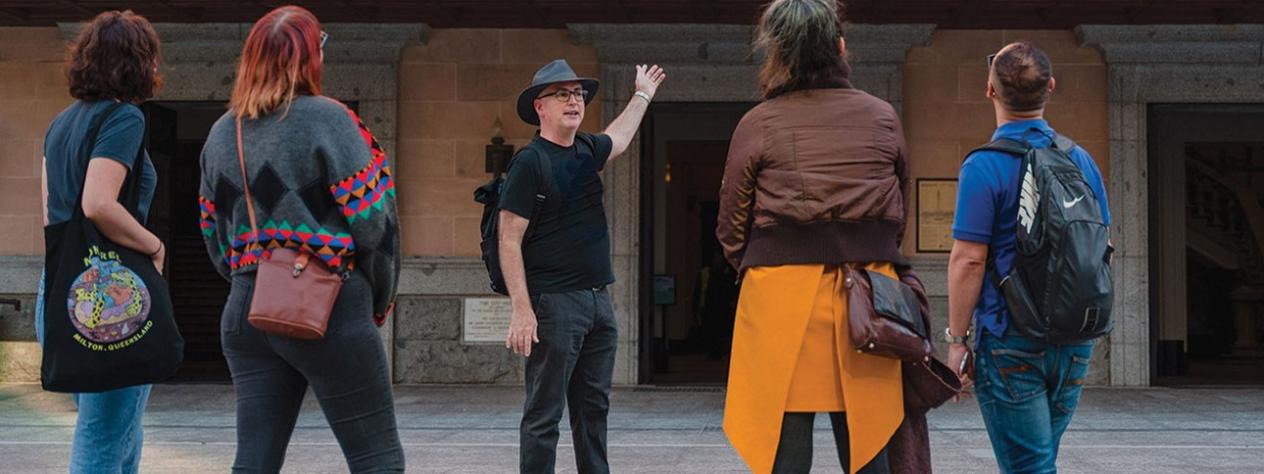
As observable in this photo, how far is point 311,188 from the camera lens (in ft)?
11.0

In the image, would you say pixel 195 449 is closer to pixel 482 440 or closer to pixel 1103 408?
pixel 482 440

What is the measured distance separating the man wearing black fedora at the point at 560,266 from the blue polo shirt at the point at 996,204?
1.45 meters

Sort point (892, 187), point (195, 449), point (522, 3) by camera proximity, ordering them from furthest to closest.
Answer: point (522, 3) → point (195, 449) → point (892, 187)

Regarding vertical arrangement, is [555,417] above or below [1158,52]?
below

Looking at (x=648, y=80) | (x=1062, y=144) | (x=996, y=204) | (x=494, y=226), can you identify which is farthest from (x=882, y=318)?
(x=494, y=226)

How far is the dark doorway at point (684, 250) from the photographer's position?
40.6 feet

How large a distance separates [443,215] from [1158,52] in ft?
21.7

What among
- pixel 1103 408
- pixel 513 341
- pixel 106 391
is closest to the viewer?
pixel 106 391

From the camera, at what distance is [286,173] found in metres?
3.34

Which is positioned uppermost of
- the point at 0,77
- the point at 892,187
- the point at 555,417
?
the point at 0,77

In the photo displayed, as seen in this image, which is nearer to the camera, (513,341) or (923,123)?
(513,341)

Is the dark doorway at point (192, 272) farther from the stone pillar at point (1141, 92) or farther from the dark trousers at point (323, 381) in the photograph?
the dark trousers at point (323, 381)

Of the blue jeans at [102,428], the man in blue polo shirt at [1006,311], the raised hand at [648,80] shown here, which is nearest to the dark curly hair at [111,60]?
the blue jeans at [102,428]

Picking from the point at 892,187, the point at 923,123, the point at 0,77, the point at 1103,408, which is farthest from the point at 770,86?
the point at 0,77
